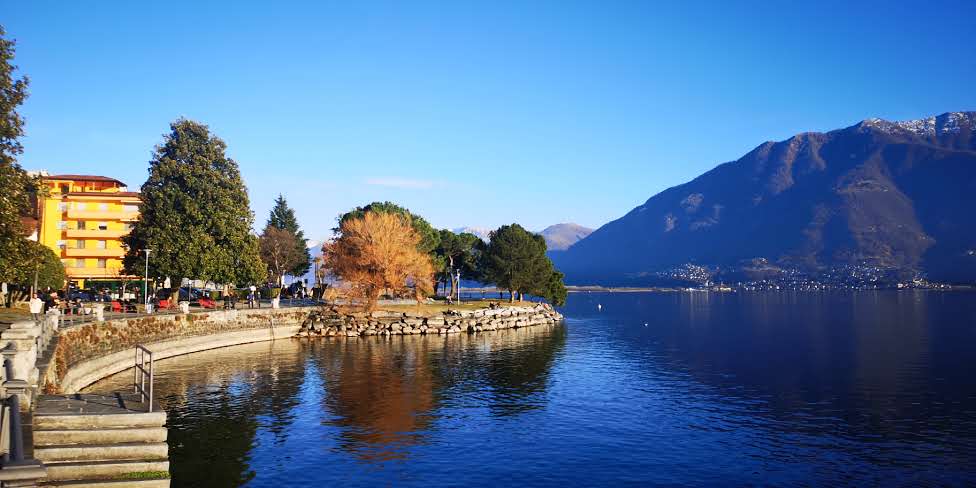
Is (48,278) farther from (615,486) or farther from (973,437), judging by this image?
(973,437)

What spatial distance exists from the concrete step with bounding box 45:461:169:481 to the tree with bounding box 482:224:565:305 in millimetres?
100051

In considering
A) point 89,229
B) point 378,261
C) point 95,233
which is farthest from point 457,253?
point 89,229

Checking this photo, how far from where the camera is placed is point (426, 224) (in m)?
120

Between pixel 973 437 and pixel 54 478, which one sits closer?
pixel 54 478

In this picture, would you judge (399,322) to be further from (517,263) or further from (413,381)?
(517,263)

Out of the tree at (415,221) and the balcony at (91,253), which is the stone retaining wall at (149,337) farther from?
the balcony at (91,253)

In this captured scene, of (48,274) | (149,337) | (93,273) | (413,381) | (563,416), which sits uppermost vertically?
(93,273)

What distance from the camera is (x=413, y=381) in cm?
5000

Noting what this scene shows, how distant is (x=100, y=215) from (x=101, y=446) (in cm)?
10470

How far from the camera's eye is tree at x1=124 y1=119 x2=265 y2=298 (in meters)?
72.0

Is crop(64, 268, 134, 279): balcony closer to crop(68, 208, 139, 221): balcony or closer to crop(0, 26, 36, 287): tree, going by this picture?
crop(68, 208, 139, 221): balcony

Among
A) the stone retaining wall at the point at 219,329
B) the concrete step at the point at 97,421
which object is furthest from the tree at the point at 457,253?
the concrete step at the point at 97,421

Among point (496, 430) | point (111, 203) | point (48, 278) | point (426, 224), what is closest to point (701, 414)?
point (496, 430)

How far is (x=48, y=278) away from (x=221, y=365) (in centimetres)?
3066
